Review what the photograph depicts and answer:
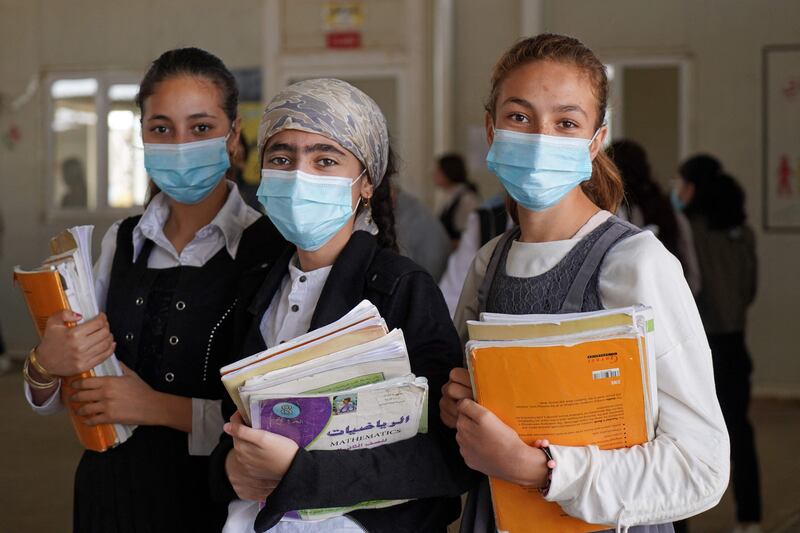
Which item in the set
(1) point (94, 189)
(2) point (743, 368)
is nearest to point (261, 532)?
(2) point (743, 368)

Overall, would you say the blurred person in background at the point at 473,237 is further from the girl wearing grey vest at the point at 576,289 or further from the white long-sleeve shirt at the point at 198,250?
the girl wearing grey vest at the point at 576,289

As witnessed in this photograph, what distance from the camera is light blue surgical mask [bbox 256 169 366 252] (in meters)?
1.73

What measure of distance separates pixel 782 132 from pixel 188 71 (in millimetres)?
6330

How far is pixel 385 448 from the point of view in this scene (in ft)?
5.07

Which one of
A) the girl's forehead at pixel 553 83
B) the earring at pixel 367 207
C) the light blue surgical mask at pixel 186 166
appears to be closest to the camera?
the girl's forehead at pixel 553 83

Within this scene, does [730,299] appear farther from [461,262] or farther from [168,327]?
[168,327]

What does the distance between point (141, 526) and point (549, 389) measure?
1.06 metres

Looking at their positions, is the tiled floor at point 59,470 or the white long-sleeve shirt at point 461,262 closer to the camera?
the white long-sleeve shirt at point 461,262

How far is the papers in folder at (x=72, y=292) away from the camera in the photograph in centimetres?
194

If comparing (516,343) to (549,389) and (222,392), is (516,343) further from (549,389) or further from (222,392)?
(222,392)

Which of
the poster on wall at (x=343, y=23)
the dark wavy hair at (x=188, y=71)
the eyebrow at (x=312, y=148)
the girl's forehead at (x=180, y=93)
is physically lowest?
the eyebrow at (x=312, y=148)

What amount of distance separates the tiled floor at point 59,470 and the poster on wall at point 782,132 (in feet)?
4.95

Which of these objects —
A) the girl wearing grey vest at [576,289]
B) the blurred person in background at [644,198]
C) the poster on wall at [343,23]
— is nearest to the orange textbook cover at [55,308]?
the girl wearing grey vest at [576,289]

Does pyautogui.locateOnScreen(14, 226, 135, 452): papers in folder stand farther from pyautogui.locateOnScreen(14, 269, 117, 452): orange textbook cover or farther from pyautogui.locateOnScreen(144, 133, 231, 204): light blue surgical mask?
pyautogui.locateOnScreen(144, 133, 231, 204): light blue surgical mask
